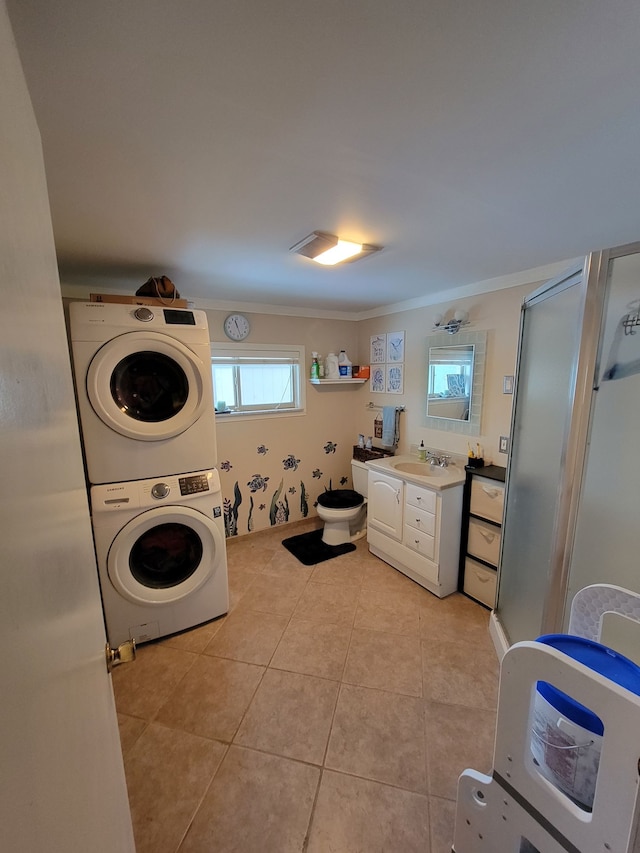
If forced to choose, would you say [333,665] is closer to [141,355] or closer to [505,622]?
[505,622]

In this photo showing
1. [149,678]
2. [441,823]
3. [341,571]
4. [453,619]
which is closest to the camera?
[441,823]

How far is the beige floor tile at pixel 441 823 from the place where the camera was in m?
1.11

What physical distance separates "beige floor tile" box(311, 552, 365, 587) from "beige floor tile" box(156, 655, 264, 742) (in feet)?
2.85

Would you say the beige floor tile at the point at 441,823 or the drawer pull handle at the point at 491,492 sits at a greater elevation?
the drawer pull handle at the point at 491,492

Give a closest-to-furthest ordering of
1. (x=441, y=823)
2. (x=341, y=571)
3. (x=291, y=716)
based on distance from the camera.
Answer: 1. (x=441, y=823)
2. (x=291, y=716)
3. (x=341, y=571)

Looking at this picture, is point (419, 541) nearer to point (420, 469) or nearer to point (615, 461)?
point (420, 469)

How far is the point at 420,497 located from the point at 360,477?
3.30 ft

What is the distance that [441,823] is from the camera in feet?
3.83

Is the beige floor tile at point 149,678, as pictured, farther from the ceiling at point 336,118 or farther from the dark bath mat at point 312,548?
the ceiling at point 336,118

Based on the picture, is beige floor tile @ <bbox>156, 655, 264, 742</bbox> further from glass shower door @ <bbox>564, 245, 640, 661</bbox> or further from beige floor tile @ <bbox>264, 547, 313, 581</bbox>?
glass shower door @ <bbox>564, 245, 640, 661</bbox>

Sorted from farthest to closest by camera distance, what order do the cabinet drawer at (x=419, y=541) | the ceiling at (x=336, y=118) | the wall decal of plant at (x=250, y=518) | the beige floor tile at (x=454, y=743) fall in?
the wall decal of plant at (x=250, y=518)
the cabinet drawer at (x=419, y=541)
the beige floor tile at (x=454, y=743)
the ceiling at (x=336, y=118)

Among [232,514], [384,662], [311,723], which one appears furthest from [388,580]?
[232,514]

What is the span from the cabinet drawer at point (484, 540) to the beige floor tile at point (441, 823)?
1.26 meters

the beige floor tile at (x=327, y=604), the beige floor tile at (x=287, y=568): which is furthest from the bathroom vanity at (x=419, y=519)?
the beige floor tile at (x=287, y=568)
